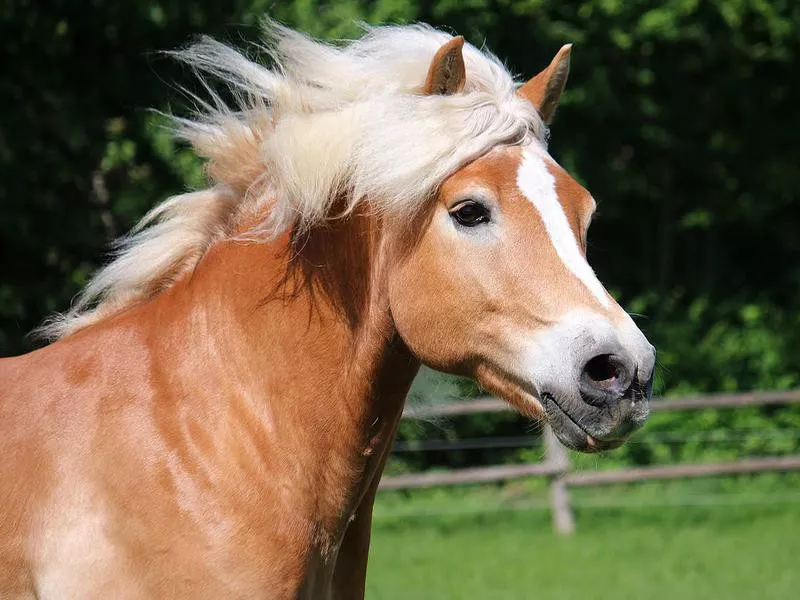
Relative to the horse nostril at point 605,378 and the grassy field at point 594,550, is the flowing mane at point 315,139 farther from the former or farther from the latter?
the grassy field at point 594,550

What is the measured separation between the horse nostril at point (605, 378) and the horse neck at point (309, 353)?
60 centimetres

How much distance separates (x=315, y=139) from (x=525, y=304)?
71 centimetres

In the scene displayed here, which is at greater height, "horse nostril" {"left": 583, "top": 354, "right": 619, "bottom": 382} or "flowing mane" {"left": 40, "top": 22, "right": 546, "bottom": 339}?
"flowing mane" {"left": 40, "top": 22, "right": 546, "bottom": 339}

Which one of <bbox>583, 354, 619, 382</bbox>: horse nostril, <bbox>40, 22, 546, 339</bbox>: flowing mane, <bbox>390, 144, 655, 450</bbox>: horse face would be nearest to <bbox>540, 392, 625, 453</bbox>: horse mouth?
<bbox>390, 144, 655, 450</bbox>: horse face

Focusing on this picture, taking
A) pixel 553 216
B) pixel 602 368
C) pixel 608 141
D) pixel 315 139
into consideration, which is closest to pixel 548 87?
pixel 553 216

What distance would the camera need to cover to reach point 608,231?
15227 mm

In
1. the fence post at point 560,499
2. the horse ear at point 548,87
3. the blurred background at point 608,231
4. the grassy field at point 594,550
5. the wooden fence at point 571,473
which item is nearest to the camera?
the horse ear at point 548,87

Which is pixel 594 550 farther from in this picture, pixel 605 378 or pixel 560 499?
pixel 605 378

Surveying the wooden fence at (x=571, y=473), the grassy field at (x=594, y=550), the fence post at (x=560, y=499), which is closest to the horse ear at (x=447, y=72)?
the grassy field at (x=594, y=550)

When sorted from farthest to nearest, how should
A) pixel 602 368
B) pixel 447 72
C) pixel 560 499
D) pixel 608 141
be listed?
1. pixel 608 141
2. pixel 560 499
3. pixel 447 72
4. pixel 602 368

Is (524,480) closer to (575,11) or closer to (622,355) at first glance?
(575,11)

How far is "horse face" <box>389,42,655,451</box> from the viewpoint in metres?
2.52

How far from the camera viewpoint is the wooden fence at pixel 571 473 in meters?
10.7

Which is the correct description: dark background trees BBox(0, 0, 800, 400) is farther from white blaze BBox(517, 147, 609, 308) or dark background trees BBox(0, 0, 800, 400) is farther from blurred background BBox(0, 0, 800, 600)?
white blaze BBox(517, 147, 609, 308)
